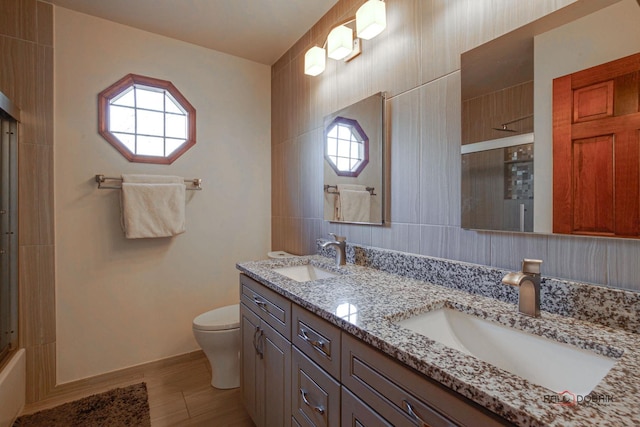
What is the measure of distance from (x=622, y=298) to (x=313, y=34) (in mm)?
2137

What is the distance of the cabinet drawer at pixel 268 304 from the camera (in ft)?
3.90

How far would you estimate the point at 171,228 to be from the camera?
2.13 meters

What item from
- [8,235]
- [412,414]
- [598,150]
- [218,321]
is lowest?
[218,321]

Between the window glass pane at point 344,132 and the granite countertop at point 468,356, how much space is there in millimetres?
848

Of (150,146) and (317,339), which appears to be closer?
(317,339)

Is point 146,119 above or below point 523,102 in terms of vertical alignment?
above

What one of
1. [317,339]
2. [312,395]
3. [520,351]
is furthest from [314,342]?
[520,351]

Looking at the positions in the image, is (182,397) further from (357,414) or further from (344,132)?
(344,132)

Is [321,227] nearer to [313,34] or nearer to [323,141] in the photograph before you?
[323,141]

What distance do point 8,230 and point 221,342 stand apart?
136 cm

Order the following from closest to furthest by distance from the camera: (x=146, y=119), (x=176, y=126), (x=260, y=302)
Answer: (x=260, y=302)
(x=146, y=119)
(x=176, y=126)

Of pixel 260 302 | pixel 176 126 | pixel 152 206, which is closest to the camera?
pixel 260 302

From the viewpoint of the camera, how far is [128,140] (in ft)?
6.97

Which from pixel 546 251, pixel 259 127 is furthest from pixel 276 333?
pixel 259 127
